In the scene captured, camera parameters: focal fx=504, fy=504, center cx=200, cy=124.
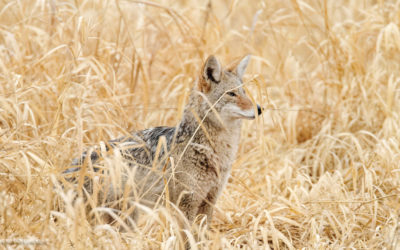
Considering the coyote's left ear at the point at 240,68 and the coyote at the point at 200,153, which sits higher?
the coyote's left ear at the point at 240,68

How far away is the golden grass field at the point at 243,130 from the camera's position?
10.2ft

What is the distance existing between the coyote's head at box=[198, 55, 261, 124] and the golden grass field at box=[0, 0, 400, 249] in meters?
0.19

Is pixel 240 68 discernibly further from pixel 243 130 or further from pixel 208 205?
pixel 243 130

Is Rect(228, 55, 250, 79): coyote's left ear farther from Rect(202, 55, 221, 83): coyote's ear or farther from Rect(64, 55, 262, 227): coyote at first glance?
Rect(202, 55, 221, 83): coyote's ear

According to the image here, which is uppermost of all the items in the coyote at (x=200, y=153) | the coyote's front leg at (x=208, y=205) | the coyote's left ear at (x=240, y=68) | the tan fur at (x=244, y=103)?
the coyote's left ear at (x=240, y=68)

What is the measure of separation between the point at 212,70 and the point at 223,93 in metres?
0.19

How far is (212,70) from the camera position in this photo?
374 centimetres

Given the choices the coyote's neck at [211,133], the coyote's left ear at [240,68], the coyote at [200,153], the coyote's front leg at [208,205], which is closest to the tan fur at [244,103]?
the coyote at [200,153]

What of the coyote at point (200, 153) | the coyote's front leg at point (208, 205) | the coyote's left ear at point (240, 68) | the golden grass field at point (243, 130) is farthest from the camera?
the coyote's left ear at point (240, 68)

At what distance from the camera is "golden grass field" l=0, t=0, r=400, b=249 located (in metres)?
3.12

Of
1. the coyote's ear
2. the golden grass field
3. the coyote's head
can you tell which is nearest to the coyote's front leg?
the golden grass field

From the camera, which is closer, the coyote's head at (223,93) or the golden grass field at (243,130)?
the golden grass field at (243,130)

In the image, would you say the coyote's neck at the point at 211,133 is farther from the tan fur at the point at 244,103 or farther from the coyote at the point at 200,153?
the tan fur at the point at 244,103

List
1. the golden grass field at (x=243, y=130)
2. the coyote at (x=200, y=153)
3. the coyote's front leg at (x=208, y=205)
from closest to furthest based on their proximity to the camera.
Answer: the golden grass field at (x=243, y=130) → the coyote at (x=200, y=153) → the coyote's front leg at (x=208, y=205)
